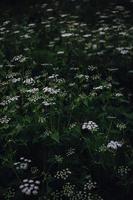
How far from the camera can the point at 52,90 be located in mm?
6988

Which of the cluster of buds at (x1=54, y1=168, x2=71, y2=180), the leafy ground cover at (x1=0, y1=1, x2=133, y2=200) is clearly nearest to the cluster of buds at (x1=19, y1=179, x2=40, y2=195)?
the leafy ground cover at (x1=0, y1=1, x2=133, y2=200)

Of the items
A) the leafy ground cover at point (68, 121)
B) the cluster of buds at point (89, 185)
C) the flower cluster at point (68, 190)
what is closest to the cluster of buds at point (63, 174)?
the leafy ground cover at point (68, 121)

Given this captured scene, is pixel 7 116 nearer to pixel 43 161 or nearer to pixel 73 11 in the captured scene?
pixel 43 161

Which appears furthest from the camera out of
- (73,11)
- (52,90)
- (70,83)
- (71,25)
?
(73,11)

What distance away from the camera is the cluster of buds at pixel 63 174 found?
5.69 meters

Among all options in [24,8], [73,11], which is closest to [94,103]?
[73,11]

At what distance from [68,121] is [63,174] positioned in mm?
1365

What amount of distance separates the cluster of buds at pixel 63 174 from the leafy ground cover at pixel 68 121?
2 cm

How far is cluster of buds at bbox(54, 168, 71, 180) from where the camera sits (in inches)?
224

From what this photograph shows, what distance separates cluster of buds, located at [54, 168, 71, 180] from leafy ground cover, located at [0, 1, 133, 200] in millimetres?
17

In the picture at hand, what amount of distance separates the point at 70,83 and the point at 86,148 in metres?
1.99

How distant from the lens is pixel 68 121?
6945 millimetres

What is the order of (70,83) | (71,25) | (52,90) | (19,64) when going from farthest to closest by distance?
(71,25)
(19,64)
(70,83)
(52,90)

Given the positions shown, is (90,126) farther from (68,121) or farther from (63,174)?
(68,121)
